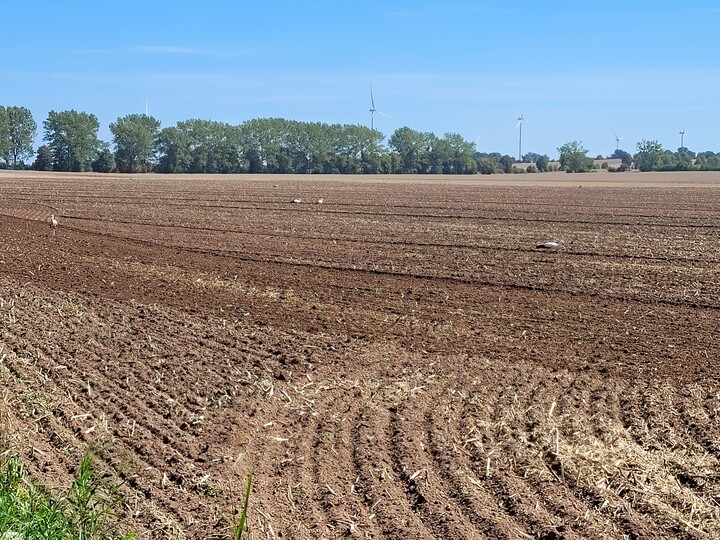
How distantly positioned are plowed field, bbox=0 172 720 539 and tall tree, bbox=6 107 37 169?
121 m

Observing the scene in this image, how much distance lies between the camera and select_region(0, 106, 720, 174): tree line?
123m

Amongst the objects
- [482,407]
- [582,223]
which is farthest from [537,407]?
[582,223]

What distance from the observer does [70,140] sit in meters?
122

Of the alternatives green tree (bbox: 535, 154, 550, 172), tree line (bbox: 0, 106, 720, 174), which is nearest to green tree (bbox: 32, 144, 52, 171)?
tree line (bbox: 0, 106, 720, 174)

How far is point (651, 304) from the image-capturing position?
13219 millimetres

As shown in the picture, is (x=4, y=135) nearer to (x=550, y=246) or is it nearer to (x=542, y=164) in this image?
(x=542, y=164)

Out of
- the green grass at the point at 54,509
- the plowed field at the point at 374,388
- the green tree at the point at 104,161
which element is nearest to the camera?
the green grass at the point at 54,509

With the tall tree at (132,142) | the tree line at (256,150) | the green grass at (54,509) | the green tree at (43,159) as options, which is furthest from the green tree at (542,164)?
the green grass at (54,509)

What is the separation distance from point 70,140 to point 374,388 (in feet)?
399

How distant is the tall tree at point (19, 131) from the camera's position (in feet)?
426

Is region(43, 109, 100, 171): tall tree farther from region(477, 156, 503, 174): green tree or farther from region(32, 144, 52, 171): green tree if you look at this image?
region(477, 156, 503, 174): green tree

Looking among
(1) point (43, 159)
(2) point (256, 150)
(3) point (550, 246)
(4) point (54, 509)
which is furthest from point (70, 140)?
(4) point (54, 509)

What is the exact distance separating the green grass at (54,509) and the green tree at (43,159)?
122745 mm

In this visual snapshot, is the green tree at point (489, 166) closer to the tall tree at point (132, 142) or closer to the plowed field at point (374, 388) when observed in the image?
the tall tree at point (132, 142)
